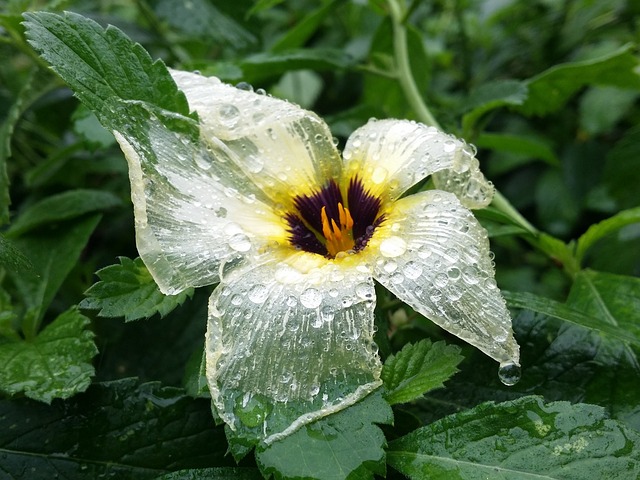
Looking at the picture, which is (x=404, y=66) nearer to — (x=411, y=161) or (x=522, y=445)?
(x=411, y=161)

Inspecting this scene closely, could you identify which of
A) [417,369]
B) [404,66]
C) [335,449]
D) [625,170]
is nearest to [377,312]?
[417,369]

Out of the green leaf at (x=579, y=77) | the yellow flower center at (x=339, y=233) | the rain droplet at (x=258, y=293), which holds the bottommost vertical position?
the green leaf at (x=579, y=77)

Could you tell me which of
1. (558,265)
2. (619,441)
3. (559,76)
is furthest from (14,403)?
(559,76)

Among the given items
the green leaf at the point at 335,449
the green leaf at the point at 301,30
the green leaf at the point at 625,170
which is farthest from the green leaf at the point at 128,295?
the green leaf at the point at 625,170

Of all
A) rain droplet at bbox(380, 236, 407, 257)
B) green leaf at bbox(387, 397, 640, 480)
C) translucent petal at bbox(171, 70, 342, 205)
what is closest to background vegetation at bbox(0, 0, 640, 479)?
green leaf at bbox(387, 397, 640, 480)

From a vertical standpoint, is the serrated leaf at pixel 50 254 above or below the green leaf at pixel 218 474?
above

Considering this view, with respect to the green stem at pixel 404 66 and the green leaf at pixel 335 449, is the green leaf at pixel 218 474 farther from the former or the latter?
the green stem at pixel 404 66
